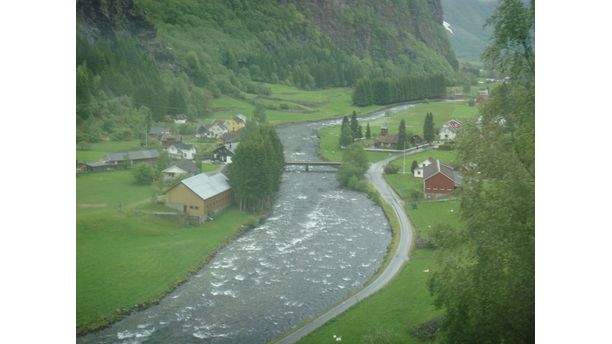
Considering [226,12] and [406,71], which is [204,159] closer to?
[226,12]

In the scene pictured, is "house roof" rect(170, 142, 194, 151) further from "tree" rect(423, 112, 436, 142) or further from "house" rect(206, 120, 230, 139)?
"tree" rect(423, 112, 436, 142)

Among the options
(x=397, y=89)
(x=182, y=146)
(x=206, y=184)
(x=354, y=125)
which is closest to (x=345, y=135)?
(x=354, y=125)

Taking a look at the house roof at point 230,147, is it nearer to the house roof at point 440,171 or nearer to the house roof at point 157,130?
the house roof at point 157,130

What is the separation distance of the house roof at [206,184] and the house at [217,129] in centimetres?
51

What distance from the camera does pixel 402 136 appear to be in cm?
726

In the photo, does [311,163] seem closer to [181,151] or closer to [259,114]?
[259,114]

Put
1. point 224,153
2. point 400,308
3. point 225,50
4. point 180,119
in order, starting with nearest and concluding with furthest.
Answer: point 400,308
point 224,153
point 180,119
point 225,50

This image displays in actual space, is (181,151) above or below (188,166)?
above

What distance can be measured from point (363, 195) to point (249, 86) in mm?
2192

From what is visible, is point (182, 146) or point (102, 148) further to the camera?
point (182, 146)

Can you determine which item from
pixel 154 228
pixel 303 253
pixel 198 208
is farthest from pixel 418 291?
pixel 154 228

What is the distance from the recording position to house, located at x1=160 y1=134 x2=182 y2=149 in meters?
7.50

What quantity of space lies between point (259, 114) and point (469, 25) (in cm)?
285

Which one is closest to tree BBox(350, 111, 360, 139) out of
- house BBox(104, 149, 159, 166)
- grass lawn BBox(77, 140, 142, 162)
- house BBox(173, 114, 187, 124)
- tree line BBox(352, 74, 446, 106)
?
tree line BBox(352, 74, 446, 106)
